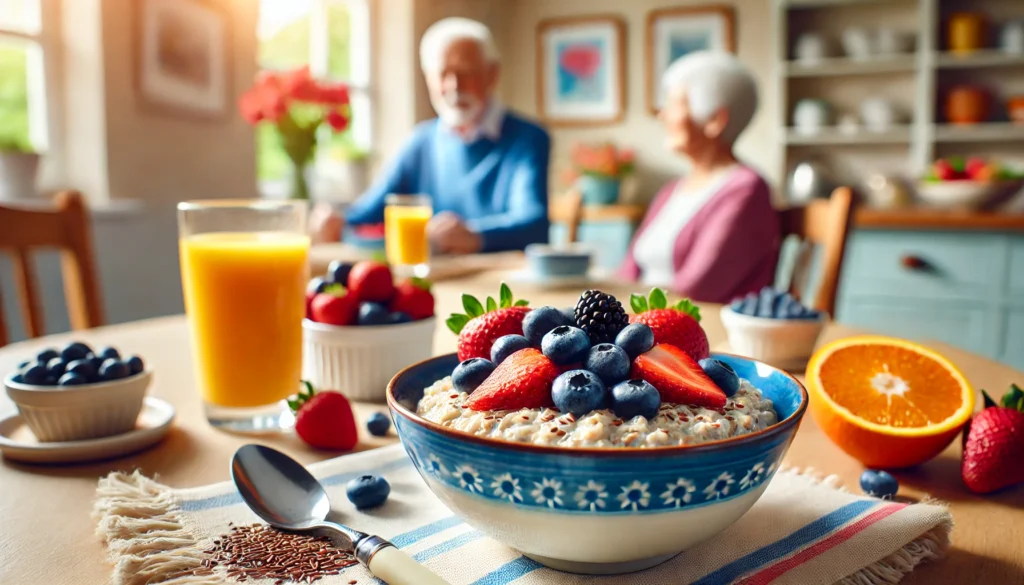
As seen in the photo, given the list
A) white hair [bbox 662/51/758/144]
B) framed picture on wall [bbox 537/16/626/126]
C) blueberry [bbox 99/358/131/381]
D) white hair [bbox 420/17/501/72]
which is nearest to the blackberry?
blueberry [bbox 99/358/131/381]

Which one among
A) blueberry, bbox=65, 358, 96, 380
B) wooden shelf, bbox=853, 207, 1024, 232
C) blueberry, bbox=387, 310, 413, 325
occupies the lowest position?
blueberry, bbox=65, 358, 96, 380

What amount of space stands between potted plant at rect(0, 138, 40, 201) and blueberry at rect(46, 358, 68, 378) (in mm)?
2018

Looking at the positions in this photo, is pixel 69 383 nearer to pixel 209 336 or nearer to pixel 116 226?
pixel 209 336

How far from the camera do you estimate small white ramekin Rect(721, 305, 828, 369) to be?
0.98m

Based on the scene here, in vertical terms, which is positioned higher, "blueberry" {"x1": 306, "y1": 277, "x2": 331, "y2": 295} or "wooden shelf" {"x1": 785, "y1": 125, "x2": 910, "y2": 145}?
"wooden shelf" {"x1": 785, "y1": 125, "x2": 910, "y2": 145}

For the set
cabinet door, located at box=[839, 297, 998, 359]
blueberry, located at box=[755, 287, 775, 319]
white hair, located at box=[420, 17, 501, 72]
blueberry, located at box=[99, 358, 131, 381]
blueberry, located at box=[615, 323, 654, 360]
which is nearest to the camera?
blueberry, located at box=[615, 323, 654, 360]

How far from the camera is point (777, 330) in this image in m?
0.98

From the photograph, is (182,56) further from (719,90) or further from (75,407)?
(75,407)

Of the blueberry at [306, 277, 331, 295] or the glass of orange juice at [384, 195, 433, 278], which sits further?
the glass of orange juice at [384, 195, 433, 278]

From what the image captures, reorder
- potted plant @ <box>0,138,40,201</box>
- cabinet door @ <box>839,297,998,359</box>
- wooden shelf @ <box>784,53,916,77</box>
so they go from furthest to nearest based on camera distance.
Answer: wooden shelf @ <box>784,53,916,77</box> → cabinet door @ <box>839,297,998,359</box> → potted plant @ <box>0,138,40,201</box>

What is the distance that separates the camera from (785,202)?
14.9ft

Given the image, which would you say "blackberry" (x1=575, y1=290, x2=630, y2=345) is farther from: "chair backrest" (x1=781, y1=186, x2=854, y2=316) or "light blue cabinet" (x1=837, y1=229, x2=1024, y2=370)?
"light blue cabinet" (x1=837, y1=229, x2=1024, y2=370)

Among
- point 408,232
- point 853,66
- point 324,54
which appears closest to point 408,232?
point 408,232

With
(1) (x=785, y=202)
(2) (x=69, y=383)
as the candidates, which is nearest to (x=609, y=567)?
(2) (x=69, y=383)
